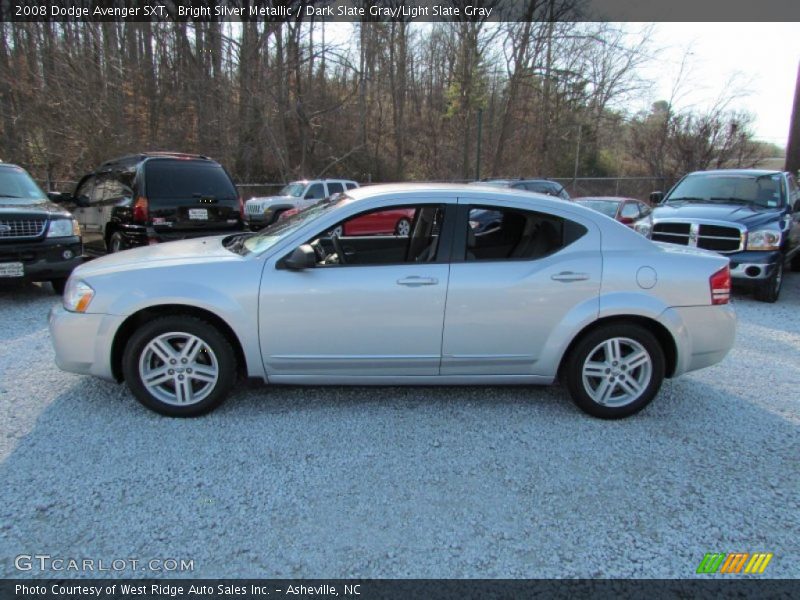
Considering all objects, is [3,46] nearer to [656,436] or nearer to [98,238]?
[98,238]

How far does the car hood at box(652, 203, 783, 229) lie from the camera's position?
730cm

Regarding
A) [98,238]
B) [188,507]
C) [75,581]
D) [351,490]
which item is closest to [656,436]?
[351,490]

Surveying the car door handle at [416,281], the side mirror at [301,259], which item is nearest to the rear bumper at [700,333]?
the car door handle at [416,281]

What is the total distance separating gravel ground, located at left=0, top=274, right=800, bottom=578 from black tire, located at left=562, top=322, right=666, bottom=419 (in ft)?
0.42

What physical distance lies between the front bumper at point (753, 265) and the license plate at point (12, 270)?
933 centimetres

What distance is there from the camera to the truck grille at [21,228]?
6180 millimetres

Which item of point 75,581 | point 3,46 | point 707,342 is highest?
point 3,46

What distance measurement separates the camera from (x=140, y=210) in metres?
7.67

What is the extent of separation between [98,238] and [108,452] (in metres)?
7.91

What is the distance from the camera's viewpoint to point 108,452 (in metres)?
3.11

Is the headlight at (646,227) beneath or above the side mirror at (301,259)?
above

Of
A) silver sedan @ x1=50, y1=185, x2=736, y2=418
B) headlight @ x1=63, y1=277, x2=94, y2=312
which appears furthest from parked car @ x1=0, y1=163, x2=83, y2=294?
headlight @ x1=63, y1=277, x2=94, y2=312

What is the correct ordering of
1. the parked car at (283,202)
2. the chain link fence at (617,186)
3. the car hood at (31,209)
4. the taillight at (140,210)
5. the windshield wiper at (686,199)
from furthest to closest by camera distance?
1. the chain link fence at (617,186)
2. the parked car at (283,202)
3. the windshield wiper at (686,199)
4. the taillight at (140,210)
5. the car hood at (31,209)

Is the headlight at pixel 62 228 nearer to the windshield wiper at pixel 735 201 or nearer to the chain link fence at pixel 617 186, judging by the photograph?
the windshield wiper at pixel 735 201
